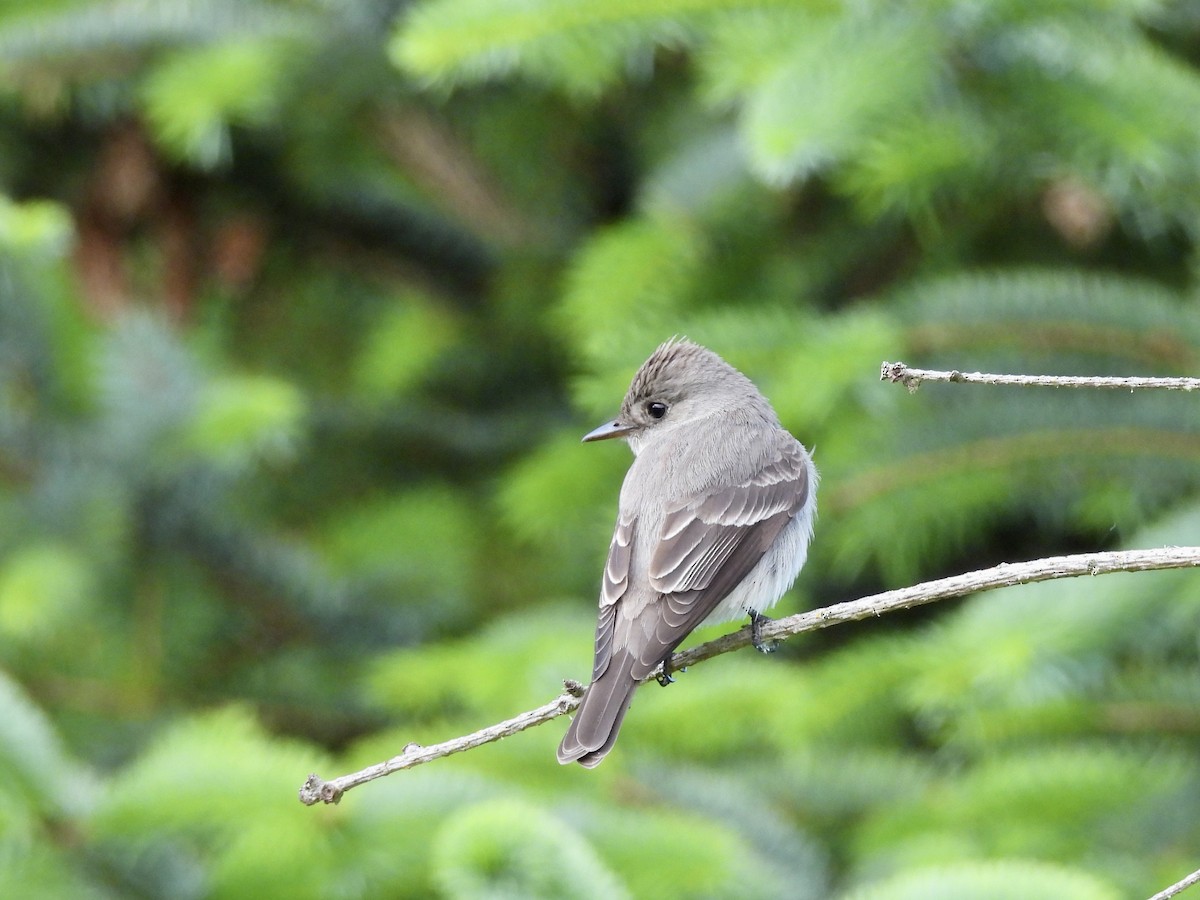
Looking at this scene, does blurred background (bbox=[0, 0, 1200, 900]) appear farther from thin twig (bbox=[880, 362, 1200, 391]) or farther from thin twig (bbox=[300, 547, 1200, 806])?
thin twig (bbox=[880, 362, 1200, 391])

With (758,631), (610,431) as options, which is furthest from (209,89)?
(758,631)

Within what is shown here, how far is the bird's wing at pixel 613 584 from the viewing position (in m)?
3.02

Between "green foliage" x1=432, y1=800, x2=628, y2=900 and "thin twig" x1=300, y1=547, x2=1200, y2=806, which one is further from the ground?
"thin twig" x1=300, y1=547, x2=1200, y2=806

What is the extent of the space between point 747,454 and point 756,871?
40.7 inches

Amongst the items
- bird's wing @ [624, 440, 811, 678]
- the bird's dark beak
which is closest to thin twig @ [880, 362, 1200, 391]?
bird's wing @ [624, 440, 811, 678]

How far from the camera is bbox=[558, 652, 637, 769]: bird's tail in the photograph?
2.68 metres

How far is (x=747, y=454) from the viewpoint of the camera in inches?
139

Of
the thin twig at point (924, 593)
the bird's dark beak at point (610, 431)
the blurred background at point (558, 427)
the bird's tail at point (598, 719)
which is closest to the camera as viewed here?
the thin twig at point (924, 593)

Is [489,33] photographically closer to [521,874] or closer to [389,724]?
[521,874]

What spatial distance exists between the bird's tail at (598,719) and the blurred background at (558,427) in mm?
244

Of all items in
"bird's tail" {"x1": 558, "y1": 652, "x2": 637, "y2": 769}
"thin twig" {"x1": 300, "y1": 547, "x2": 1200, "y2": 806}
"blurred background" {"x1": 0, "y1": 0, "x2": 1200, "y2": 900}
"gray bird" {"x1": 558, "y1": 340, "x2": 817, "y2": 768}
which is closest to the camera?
"thin twig" {"x1": 300, "y1": 547, "x2": 1200, "y2": 806}

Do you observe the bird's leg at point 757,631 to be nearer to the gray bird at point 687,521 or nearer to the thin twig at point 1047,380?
the gray bird at point 687,521

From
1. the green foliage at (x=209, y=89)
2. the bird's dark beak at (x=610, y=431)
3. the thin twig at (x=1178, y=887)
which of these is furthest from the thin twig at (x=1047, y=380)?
the green foliage at (x=209, y=89)

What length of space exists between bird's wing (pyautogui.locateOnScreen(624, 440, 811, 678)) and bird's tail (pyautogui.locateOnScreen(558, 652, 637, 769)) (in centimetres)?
6
